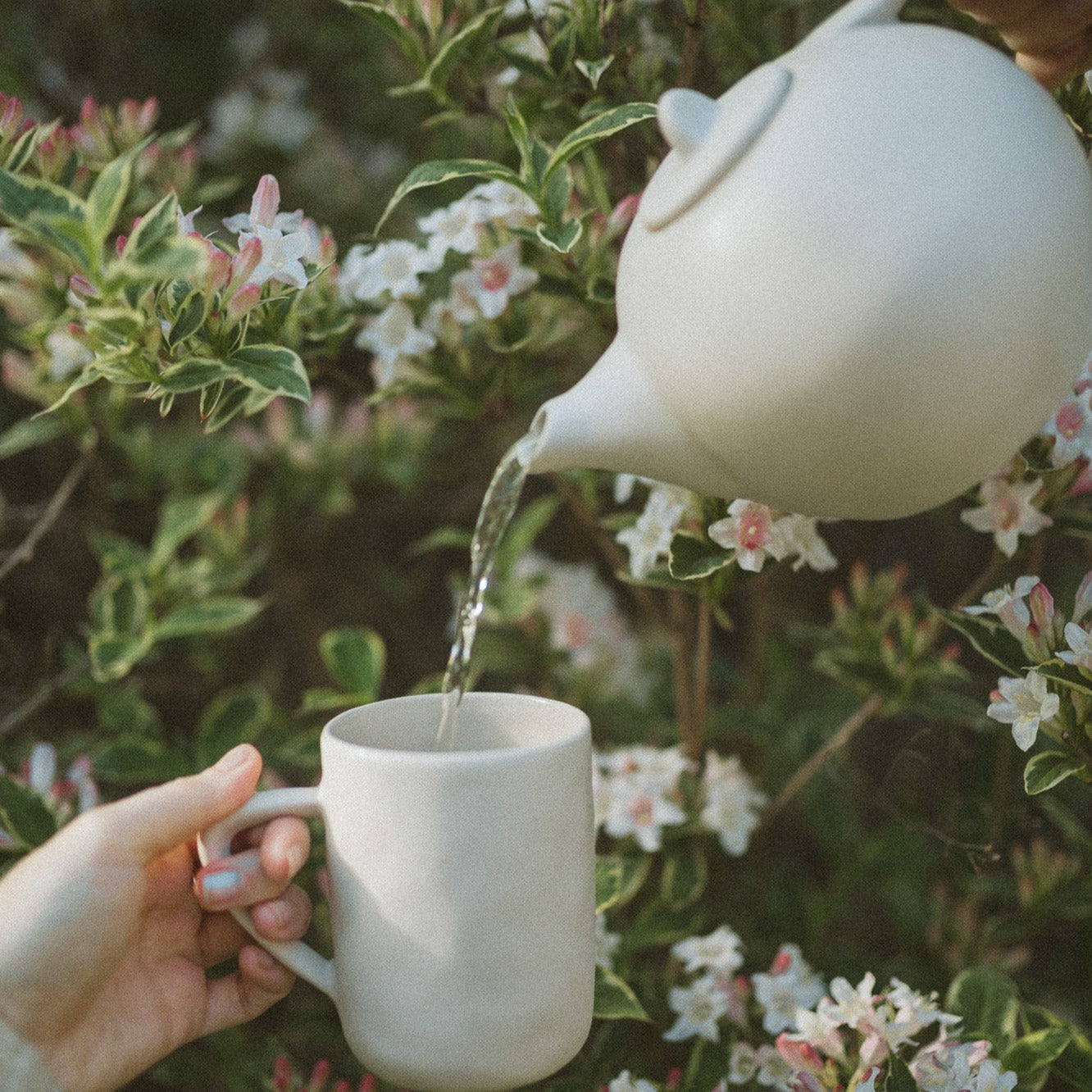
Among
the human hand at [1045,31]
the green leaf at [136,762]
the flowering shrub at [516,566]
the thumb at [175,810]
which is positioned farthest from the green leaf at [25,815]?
the human hand at [1045,31]

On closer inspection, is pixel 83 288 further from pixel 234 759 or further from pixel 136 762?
pixel 136 762

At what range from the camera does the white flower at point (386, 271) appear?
1050mm

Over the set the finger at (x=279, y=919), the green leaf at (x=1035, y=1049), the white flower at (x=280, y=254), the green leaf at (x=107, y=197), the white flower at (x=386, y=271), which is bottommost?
the green leaf at (x=1035, y=1049)

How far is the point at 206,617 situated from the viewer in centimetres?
132

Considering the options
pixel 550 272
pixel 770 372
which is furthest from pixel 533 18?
pixel 770 372

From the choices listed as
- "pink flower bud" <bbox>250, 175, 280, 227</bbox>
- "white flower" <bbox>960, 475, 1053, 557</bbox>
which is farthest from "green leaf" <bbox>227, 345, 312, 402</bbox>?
"white flower" <bbox>960, 475, 1053, 557</bbox>

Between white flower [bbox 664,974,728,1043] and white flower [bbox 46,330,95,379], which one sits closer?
white flower [bbox 664,974,728,1043]

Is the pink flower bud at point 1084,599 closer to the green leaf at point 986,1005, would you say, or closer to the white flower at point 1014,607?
the white flower at point 1014,607

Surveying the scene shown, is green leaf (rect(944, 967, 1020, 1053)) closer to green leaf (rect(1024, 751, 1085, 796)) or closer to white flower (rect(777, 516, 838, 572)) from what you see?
green leaf (rect(1024, 751, 1085, 796))

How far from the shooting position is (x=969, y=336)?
0.61m

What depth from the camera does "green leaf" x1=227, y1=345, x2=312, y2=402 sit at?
811 millimetres

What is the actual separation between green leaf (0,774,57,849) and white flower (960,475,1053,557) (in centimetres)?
84

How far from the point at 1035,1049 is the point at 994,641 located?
0.32 m

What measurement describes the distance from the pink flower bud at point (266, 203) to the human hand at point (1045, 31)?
1.61ft
